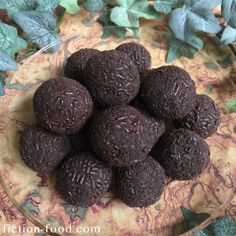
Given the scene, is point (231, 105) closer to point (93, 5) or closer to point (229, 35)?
point (229, 35)

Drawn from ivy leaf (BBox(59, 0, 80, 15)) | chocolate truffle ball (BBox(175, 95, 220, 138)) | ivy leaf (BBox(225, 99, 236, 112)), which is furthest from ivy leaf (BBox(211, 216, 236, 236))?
ivy leaf (BBox(59, 0, 80, 15))

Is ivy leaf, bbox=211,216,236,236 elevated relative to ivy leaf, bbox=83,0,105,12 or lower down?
lower down

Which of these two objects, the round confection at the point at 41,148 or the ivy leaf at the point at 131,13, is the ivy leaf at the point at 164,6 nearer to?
the ivy leaf at the point at 131,13

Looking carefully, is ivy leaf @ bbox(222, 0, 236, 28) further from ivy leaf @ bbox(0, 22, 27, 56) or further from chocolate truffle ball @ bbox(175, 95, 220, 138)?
ivy leaf @ bbox(0, 22, 27, 56)

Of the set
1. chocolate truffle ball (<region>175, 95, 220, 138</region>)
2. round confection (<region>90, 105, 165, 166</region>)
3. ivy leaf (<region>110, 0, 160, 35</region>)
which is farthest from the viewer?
ivy leaf (<region>110, 0, 160, 35</region>)

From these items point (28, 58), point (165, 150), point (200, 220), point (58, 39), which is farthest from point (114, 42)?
point (200, 220)

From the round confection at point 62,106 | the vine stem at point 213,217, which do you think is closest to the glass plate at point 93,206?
the vine stem at point 213,217
